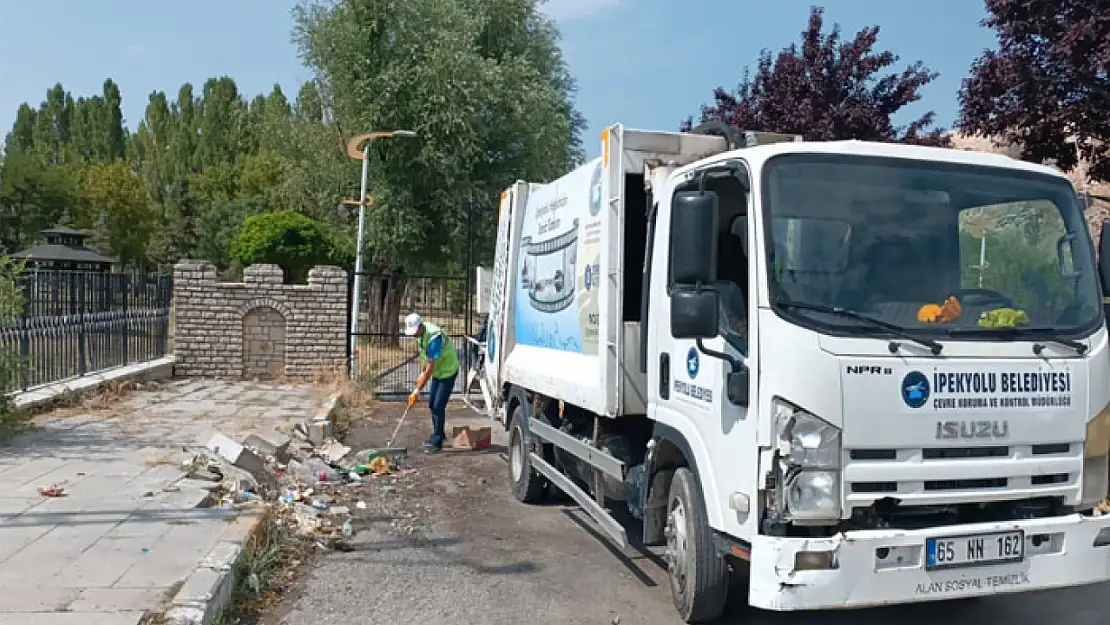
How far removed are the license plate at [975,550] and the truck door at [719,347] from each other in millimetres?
802

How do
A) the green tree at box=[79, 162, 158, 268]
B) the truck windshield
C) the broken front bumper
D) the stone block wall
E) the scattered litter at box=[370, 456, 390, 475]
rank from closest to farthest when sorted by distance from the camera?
1. the broken front bumper
2. the truck windshield
3. the scattered litter at box=[370, 456, 390, 475]
4. the stone block wall
5. the green tree at box=[79, 162, 158, 268]

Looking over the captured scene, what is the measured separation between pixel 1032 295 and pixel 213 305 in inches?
623

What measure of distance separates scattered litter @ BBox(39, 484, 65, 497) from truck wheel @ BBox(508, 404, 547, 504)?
3748 mm

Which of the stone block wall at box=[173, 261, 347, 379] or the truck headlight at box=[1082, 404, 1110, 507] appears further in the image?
the stone block wall at box=[173, 261, 347, 379]

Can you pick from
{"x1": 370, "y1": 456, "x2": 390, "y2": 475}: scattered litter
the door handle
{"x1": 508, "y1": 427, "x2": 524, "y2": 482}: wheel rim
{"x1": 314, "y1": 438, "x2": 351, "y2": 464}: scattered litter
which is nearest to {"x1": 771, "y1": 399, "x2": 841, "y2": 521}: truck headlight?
the door handle

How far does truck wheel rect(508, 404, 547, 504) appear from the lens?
27.3 feet

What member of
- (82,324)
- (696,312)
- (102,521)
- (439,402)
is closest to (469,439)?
(439,402)

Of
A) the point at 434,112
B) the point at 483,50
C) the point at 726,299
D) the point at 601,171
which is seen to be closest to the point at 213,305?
the point at 434,112

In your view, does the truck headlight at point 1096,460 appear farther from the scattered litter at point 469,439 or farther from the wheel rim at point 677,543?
the scattered litter at point 469,439

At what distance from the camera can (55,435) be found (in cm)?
1017

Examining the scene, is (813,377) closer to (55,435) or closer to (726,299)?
(726,299)

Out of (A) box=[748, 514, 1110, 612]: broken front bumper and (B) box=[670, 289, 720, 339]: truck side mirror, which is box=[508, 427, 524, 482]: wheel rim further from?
(A) box=[748, 514, 1110, 612]: broken front bumper

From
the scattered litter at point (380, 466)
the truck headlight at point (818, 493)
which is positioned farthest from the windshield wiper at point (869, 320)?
the scattered litter at point (380, 466)

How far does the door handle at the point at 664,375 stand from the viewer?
17.6ft
